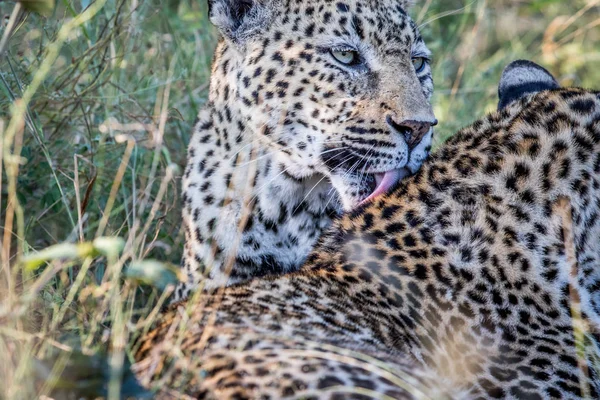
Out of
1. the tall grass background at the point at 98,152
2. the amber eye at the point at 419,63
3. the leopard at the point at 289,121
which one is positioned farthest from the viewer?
the amber eye at the point at 419,63

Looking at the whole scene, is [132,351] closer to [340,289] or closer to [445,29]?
[340,289]

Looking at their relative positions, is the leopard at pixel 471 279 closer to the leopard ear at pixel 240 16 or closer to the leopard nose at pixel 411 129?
the leopard nose at pixel 411 129

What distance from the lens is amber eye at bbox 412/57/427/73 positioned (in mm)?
6041

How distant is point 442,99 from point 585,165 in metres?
4.45

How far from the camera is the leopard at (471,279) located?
418cm

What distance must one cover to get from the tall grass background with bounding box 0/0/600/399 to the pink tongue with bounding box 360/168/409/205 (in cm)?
113

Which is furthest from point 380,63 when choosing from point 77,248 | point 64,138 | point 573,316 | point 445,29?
point 445,29

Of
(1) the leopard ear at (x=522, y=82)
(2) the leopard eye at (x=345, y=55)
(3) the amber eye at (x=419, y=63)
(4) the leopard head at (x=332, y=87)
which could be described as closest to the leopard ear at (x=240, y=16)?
(4) the leopard head at (x=332, y=87)

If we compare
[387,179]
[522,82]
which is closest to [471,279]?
[387,179]

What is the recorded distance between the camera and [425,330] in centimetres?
445

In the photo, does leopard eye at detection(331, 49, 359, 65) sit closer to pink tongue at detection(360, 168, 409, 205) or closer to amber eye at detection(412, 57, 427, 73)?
amber eye at detection(412, 57, 427, 73)

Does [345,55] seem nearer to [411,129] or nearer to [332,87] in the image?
[332,87]

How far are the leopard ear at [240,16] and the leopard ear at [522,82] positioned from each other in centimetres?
143

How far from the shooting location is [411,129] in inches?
208
